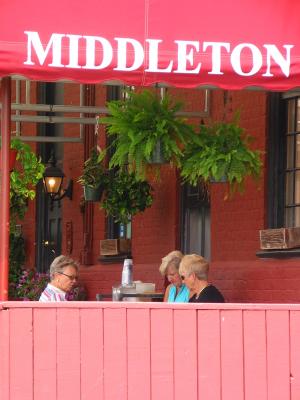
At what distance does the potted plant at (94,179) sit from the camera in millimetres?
13086

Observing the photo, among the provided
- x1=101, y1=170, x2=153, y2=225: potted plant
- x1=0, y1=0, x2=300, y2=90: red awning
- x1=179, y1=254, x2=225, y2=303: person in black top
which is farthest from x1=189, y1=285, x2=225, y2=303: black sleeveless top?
x1=101, y1=170, x2=153, y2=225: potted plant

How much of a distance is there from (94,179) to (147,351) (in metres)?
5.86

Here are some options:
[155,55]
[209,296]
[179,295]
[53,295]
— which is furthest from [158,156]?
[179,295]

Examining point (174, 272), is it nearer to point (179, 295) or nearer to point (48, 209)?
point (179, 295)

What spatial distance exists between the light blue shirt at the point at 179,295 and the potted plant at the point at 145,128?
1.98 metres

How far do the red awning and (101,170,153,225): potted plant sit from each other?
493 cm

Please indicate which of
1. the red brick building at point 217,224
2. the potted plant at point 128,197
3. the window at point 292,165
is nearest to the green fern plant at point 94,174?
the potted plant at point 128,197

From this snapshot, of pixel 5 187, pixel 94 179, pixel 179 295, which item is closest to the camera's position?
pixel 5 187

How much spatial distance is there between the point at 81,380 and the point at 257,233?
13.7ft

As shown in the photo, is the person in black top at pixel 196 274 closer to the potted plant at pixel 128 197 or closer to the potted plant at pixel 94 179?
the potted plant at pixel 128 197

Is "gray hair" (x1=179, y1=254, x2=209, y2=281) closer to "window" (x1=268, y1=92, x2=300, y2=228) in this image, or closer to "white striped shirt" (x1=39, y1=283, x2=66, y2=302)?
"white striped shirt" (x1=39, y1=283, x2=66, y2=302)

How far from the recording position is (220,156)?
9.36m

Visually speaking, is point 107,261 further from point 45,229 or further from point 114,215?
point 45,229

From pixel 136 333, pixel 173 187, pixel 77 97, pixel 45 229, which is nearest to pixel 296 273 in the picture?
pixel 173 187
